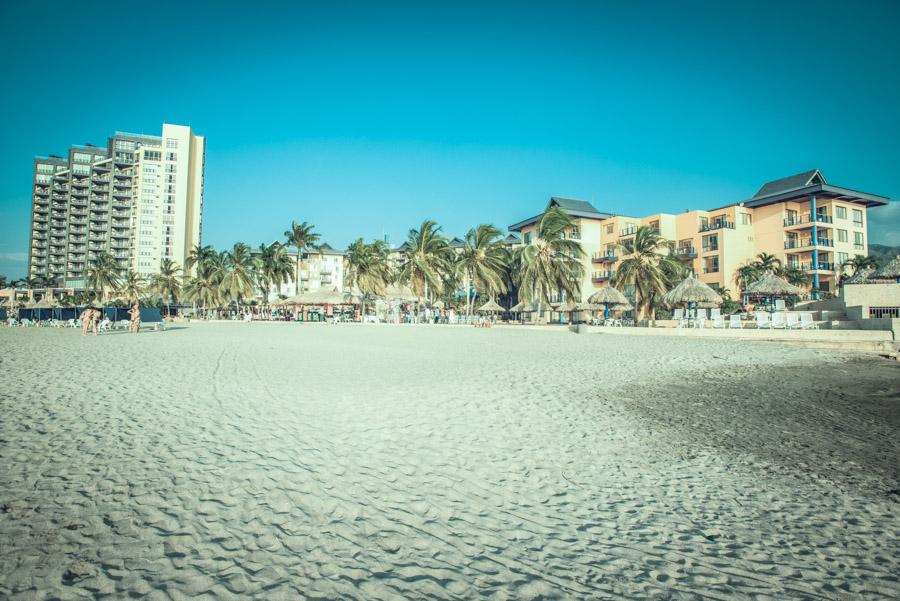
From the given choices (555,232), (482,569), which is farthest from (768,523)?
(555,232)

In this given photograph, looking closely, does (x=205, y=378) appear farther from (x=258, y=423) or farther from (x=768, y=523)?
(x=768, y=523)

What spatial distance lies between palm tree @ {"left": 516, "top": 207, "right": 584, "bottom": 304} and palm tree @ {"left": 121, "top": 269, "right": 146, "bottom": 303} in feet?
265

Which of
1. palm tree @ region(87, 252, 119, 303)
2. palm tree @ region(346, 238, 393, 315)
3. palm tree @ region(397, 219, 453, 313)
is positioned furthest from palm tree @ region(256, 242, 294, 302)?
palm tree @ region(87, 252, 119, 303)

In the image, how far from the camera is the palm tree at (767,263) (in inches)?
1896

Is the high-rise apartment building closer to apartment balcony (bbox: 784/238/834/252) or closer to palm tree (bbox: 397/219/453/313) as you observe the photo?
palm tree (bbox: 397/219/453/313)

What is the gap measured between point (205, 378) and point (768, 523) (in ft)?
30.6

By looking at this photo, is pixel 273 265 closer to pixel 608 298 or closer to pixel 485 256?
pixel 485 256

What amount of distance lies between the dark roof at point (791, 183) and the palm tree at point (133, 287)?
101744 millimetres

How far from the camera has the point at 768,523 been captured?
362 centimetres

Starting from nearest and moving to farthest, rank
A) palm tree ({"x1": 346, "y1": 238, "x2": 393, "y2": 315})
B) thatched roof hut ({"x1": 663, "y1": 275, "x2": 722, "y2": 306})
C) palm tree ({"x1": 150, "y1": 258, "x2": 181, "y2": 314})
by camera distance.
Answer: thatched roof hut ({"x1": 663, "y1": 275, "x2": 722, "y2": 306})
palm tree ({"x1": 346, "y1": 238, "x2": 393, "y2": 315})
palm tree ({"x1": 150, "y1": 258, "x2": 181, "y2": 314})

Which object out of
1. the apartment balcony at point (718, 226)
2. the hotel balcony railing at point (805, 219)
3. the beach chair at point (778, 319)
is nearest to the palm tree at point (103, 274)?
the apartment balcony at point (718, 226)

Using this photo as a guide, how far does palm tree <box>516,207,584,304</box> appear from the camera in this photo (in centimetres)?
3981

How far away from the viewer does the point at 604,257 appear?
2363 inches

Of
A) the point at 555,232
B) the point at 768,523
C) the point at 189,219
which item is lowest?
the point at 768,523
